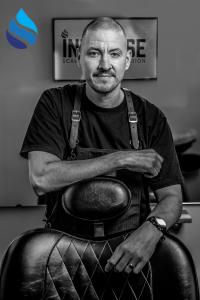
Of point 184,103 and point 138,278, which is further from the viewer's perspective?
point 184,103

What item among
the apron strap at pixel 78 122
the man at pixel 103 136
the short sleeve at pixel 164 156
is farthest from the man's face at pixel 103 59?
the short sleeve at pixel 164 156

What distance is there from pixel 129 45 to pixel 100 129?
1454 mm

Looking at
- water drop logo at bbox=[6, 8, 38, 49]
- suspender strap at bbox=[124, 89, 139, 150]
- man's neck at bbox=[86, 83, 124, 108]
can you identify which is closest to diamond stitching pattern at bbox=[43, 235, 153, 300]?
suspender strap at bbox=[124, 89, 139, 150]

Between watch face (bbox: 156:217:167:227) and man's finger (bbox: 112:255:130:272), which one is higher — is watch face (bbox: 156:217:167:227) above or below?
above

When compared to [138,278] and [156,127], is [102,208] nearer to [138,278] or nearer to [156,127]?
[138,278]

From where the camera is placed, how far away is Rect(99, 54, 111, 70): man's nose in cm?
199

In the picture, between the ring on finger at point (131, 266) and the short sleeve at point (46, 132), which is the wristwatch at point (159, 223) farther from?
the short sleeve at point (46, 132)

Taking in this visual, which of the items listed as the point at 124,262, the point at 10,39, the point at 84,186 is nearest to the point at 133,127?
the point at 84,186

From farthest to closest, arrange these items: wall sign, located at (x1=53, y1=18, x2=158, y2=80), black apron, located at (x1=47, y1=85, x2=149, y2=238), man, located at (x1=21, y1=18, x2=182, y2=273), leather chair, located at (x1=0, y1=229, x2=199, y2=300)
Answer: wall sign, located at (x1=53, y1=18, x2=158, y2=80) < man, located at (x1=21, y1=18, x2=182, y2=273) < black apron, located at (x1=47, y1=85, x2=149, y2=238) < leather chair, located at (x1=0, y1=229, x2=199, y2=300)

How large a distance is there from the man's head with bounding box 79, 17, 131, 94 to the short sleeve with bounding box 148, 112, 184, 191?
0.90ft

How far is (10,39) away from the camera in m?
3.37

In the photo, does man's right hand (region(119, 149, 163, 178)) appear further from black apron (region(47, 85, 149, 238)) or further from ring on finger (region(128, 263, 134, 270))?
ring on finger (region(128, 263, 134, 270))

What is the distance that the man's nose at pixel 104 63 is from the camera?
6.54 feet

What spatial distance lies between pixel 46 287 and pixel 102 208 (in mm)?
337
